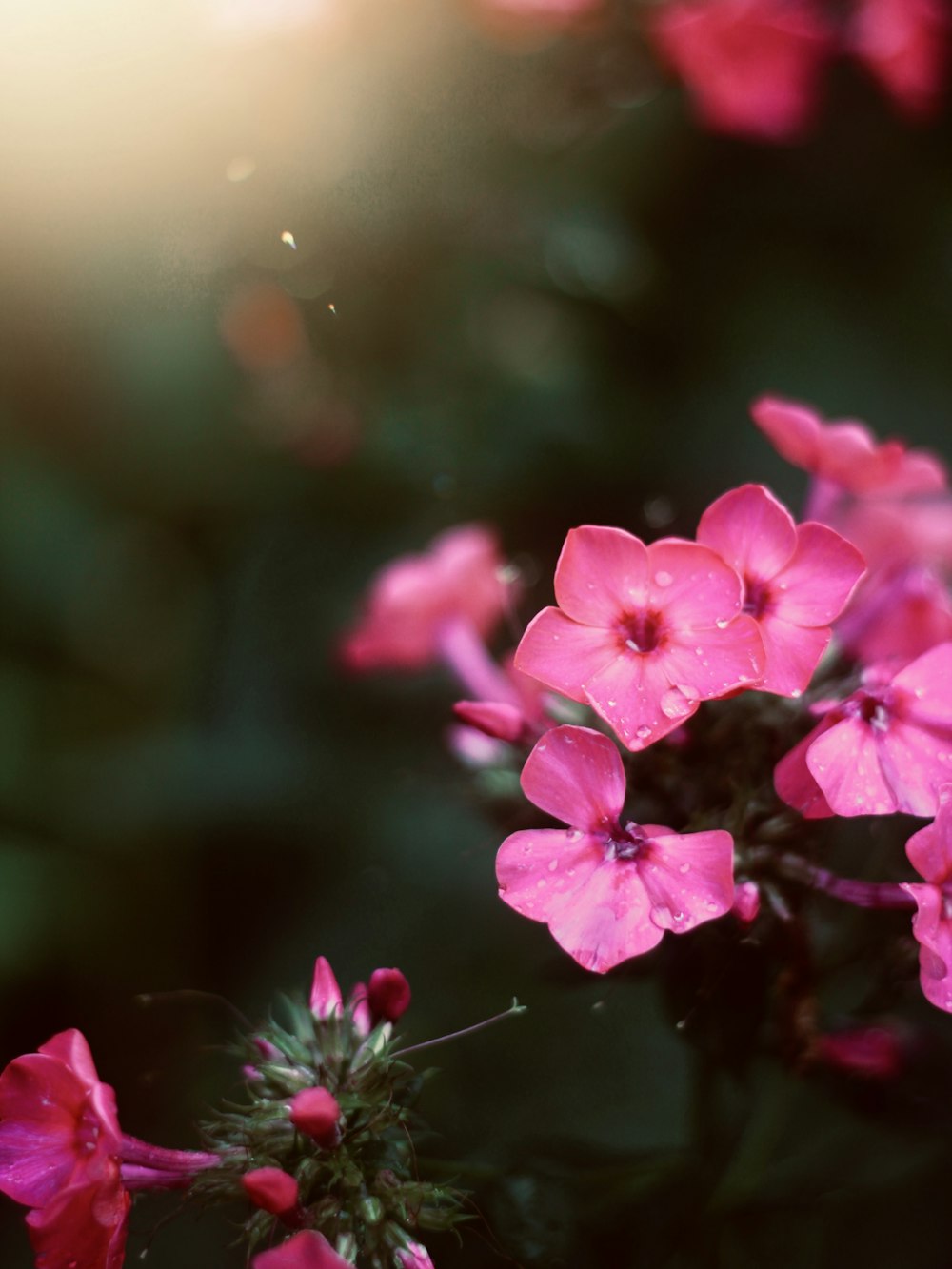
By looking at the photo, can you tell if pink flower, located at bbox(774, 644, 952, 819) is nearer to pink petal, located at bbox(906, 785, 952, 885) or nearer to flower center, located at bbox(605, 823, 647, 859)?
pink petal, located at bbox(906, 785, 952, 885)

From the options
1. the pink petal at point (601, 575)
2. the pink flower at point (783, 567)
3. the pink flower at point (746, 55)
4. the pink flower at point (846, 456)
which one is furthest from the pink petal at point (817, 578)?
the pink flower at point (746, 55)

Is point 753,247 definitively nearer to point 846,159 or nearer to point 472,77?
point 846,159

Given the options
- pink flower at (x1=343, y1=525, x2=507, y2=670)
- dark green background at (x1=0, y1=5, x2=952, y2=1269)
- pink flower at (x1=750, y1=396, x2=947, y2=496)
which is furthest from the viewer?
dark green background at (x1=0, y1=5, x2=952, y2=1269)

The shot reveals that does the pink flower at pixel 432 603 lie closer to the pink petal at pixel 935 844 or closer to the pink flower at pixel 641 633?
the pink flower at pixel 641 633

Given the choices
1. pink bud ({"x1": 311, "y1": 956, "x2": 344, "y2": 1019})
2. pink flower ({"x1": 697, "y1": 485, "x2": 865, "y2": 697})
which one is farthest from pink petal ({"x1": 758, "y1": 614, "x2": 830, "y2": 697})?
pink bud ({"x1": 311, "y1": 956, "x2": 344, "y2": 1019})

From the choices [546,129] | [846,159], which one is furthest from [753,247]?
[546,129]

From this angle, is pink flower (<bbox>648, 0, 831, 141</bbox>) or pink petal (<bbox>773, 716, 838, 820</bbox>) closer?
pink petal (<bbox>773, 716, 838, 820</bbox>)

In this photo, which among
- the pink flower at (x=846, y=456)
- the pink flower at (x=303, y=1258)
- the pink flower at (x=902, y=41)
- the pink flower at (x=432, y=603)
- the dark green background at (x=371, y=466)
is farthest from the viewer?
the pink flower at (x=902, y=41)
